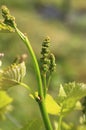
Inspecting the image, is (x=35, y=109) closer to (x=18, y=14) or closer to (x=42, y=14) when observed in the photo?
(x=18, y=14)

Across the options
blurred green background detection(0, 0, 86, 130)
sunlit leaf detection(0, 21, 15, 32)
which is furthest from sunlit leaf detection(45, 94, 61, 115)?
blurred green background detection(0, 0, 86, 130)

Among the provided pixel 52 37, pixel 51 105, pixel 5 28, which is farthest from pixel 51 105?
pixel 52 37

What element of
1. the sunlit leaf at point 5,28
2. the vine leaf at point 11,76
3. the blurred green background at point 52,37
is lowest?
the blurred green background at point 52,37

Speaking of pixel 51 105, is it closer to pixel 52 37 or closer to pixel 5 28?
pixel 5 28

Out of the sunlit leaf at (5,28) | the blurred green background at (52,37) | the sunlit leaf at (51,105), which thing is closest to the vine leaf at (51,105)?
the sunlit leaf at (51,105)

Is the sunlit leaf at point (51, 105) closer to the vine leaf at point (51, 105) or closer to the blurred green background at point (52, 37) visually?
the vine leaf at point (51, 105)

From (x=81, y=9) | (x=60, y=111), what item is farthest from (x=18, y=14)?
(x=60, y=111)

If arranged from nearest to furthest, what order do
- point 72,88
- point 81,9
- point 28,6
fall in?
point 72,88 → point 28,6 → point 81,9
